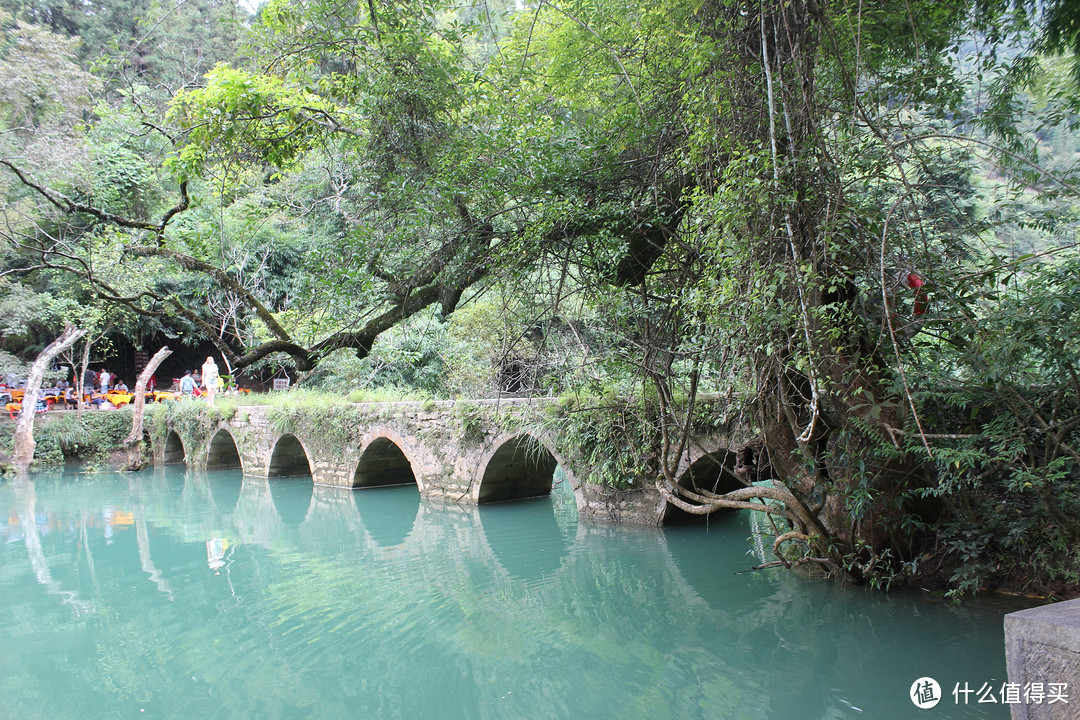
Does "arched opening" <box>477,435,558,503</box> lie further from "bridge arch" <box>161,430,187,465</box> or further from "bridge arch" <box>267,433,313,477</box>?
"bridge arch" <box>161,430,187,465</box>

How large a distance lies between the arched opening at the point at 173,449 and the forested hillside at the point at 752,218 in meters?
14.5

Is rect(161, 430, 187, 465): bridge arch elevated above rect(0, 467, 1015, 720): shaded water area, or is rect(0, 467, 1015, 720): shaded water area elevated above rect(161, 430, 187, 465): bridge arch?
rect(161, 430, 187, 465): bridge arch

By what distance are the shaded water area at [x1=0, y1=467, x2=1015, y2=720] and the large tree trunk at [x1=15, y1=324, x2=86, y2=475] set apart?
7.48 meters

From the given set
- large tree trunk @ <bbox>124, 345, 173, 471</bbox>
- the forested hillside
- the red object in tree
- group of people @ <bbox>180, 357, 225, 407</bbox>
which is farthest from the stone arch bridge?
the red object in tree

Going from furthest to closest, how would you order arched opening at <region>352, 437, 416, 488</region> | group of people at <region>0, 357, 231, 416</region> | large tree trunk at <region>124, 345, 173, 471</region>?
group of people at <region>0, 357, 231, 416</region> → large tree trunk at <region>124, 345, 173, 471</region> → arched opening at <region>352, 437, 416, 488</region>

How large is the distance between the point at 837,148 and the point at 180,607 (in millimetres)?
6459

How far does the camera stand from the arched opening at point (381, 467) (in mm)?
13281

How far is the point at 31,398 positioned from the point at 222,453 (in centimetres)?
428

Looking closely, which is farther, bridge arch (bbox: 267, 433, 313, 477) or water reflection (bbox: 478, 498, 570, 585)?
bridge arch (bbox: 267, 433, 313, 477)

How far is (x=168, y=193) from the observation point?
18.4 metres

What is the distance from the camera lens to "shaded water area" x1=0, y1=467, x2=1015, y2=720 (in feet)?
13.8

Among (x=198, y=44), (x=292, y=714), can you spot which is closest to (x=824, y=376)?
(x=292, y=714)

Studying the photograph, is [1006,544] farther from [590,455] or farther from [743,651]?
[590,455]

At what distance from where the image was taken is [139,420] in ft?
57.1
